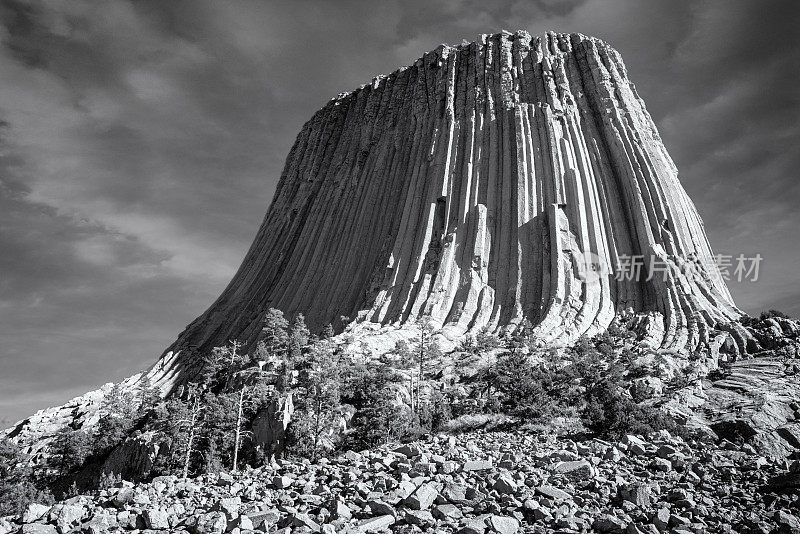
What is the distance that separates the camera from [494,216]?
3744cm

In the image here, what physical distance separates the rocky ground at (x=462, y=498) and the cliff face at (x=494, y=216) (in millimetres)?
18539

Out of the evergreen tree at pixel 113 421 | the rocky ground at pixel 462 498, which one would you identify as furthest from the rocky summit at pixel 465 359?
the evergreen tree at pixel 113 421

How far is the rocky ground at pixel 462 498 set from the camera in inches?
300

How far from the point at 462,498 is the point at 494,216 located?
3022 centimetres

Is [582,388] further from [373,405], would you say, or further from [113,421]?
[113,421]

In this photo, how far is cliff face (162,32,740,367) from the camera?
32.2 m

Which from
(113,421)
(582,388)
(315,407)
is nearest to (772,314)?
(582,388)

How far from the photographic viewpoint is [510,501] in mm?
8430

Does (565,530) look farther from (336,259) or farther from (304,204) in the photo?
(304,204)

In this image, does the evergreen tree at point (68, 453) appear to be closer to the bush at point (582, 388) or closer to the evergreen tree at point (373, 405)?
the evergreen tree at point (373, 405)

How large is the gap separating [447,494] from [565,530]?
186 cm

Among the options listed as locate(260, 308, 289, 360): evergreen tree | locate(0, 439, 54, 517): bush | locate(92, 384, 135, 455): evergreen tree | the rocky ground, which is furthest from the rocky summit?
locate(260, 308, 289, 360): evergreen tree

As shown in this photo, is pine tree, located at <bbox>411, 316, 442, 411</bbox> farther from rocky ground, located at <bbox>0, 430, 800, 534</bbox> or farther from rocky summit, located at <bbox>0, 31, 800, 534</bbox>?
rocky ground, located at <bbox>0, 430, 800, 534</bbox>

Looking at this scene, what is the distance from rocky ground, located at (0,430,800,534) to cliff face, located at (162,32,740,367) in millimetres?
18539
